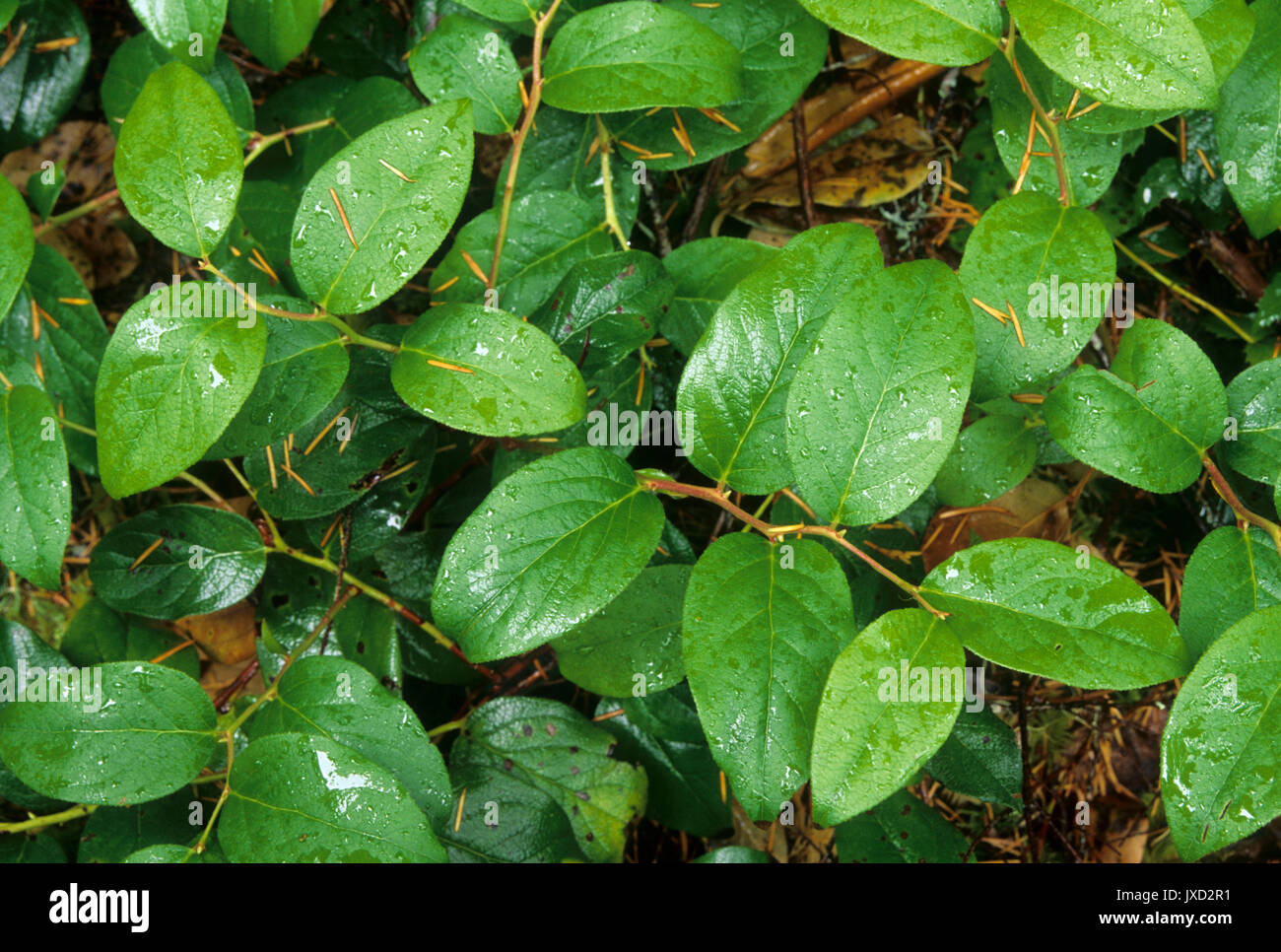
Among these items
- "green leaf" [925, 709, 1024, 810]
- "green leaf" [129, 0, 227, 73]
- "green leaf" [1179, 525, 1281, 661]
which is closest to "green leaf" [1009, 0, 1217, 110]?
"green leaf" [1179, 525, 1281, 661]

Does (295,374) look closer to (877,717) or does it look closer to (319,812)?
(319,812)

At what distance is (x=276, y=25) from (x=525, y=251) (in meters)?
0.67

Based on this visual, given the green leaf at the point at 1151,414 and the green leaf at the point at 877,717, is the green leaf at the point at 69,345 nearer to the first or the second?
the green leaf at the point at 877,717

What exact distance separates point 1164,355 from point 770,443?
68 centimetres

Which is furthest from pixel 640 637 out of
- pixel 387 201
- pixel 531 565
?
pixel 387 201

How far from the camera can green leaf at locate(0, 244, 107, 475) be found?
1.90m

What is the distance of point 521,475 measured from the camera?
1.38 meters

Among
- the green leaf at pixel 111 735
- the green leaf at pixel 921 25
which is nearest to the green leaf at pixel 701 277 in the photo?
the green leaf at pixel 921 25

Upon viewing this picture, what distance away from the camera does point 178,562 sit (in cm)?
190

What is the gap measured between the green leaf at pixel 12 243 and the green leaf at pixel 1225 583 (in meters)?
2.03

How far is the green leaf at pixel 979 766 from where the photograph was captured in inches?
69.1

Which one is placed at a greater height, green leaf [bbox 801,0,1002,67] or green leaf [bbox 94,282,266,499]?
green leaf [bbox 801,0,1002,67]

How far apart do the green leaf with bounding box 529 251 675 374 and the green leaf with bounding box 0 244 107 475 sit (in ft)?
3.38

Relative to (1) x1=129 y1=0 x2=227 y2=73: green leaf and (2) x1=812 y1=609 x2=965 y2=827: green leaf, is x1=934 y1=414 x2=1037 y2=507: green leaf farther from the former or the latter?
(1) x1=129 y1=0 x2=227 y2=73: green leaf
